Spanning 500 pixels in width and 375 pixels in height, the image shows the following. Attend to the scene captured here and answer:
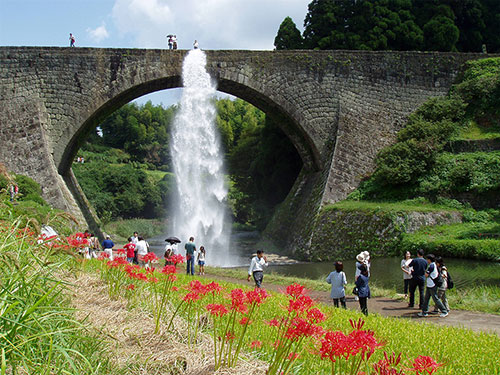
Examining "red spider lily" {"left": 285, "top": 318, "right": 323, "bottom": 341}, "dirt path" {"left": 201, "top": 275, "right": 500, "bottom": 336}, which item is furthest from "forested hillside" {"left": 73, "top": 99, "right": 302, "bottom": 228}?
"red spider lily" {"left": 285, "top": 318, "right": 323, "bottom": 341}

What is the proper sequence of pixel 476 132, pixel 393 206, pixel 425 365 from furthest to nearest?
pixel 476 132
pixel 393 206
pixel 425 365

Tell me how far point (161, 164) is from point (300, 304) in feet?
199

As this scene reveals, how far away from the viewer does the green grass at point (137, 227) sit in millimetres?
37578

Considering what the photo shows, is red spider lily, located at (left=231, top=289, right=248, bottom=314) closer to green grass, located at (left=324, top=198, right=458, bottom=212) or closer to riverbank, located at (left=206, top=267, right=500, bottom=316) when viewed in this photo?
riverbank, located at (left=206, top=267, right=500, bottom=316)

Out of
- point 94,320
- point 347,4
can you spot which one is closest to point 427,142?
point 347,4

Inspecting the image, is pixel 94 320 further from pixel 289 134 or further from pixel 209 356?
pixel 289 134

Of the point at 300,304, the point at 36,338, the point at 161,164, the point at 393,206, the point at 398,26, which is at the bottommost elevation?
the point at 36,338

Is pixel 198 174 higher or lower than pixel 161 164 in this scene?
lower

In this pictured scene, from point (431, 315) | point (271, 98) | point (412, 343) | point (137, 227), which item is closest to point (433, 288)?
point (431, 315)

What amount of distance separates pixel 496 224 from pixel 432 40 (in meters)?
14.1

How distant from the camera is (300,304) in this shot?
269 cm

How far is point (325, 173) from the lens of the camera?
20.5 metres

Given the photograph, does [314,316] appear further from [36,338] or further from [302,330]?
[36,338]

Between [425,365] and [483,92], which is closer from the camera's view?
[425,365]
